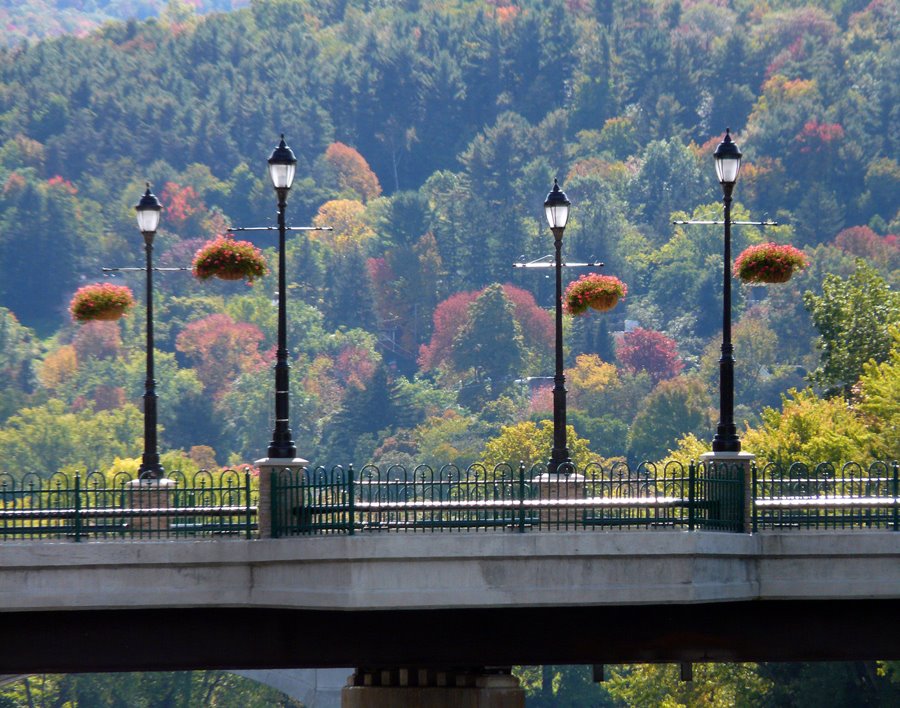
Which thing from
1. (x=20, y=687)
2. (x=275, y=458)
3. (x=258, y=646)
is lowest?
(x=20, y=687)

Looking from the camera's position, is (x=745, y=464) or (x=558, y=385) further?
(x=558, y=385)

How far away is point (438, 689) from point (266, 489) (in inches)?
169

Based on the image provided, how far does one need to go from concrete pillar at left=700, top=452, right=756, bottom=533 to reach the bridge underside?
4.19ft

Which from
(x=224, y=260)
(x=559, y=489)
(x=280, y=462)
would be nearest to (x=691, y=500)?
(x=559, y=489)

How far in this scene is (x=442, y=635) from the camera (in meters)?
38.3

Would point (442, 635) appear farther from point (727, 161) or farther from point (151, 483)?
point (727, 161)

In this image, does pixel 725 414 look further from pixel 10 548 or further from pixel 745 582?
pixel 10 548

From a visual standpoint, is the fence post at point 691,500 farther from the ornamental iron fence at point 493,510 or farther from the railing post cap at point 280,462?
the railing post cap at point 280,462

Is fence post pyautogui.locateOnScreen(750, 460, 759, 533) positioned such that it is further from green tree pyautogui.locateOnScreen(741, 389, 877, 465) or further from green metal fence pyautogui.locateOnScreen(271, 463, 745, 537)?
green tree pyautogui.locateOnScreen(741, 389, 877, 465)

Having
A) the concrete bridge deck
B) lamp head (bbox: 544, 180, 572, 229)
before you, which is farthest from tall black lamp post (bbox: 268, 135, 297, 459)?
lamp head (bbox: 544, 180, 572, 229)

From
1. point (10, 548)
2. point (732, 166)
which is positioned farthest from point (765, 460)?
point (10, 548)

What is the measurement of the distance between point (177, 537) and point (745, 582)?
8.76 metres

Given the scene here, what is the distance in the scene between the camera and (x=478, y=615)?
38.2 m

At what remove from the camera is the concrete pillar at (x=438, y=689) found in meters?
39.2
